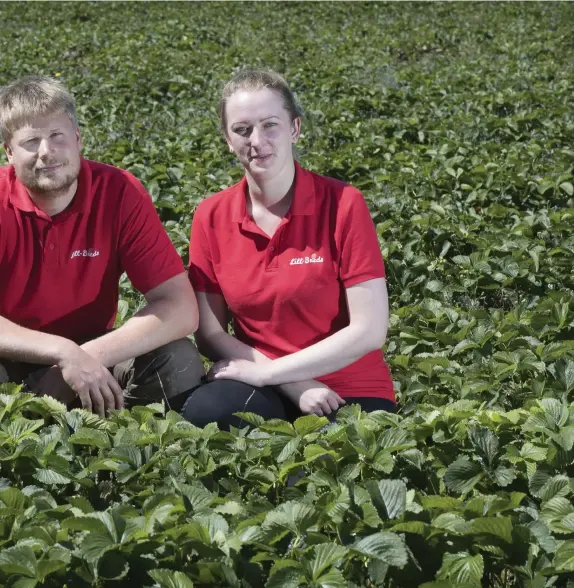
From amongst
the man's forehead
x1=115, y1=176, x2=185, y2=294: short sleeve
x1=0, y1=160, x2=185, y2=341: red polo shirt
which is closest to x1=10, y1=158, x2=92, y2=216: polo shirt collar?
x1=0, y1=160, x2=185, y2=341: red polo shirt

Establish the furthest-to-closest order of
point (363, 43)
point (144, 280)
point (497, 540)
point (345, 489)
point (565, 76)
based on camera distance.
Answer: point (363, 43) → point (565, 76) → point (144, 280) → point (345, 489) → point (497, 540)

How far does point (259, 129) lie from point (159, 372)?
3.27 feet

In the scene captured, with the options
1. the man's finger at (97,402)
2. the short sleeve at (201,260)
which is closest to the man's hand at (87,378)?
the man's finger at (97,402)

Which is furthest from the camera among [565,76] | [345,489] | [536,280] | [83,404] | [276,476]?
[565,76]

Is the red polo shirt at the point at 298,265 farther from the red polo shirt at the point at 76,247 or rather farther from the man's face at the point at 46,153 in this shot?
the man's face at the point at 46,153

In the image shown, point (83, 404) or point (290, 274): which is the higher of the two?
point (290, 274)

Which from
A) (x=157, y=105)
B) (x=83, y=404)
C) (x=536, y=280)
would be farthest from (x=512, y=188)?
(x=157, y=105)

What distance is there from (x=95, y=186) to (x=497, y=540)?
203cm

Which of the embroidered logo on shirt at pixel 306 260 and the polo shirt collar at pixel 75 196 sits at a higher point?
the polo shirt collar at pixel 75 196

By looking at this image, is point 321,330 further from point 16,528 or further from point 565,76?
point 565,76

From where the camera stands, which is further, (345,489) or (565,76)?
(565,76)

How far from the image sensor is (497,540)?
2.30 meters

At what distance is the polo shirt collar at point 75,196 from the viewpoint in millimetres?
3463

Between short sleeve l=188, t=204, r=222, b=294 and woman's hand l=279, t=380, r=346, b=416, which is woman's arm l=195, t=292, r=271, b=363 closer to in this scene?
short sleeve l=188, t=204, r=222, b=294
